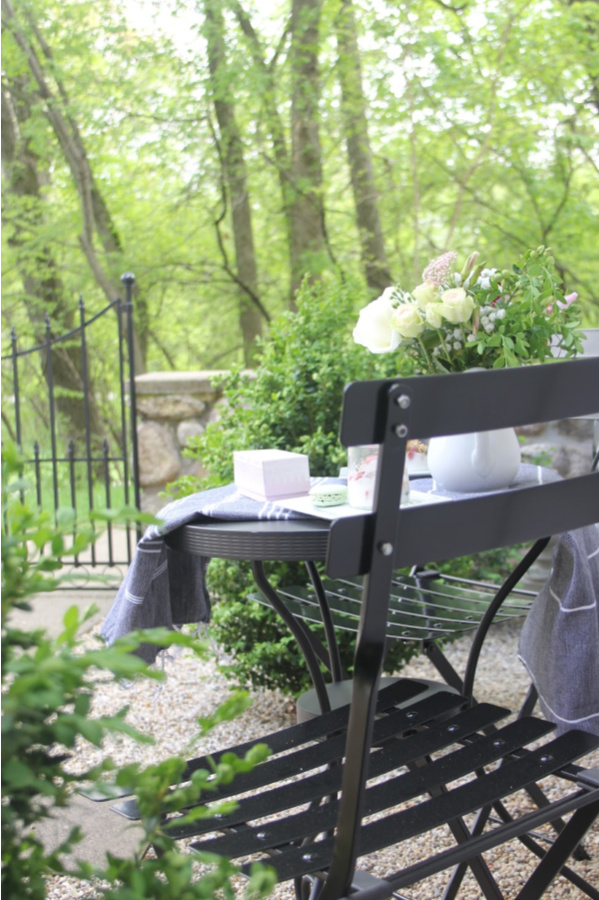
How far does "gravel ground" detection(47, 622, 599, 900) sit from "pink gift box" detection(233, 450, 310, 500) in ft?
2.32

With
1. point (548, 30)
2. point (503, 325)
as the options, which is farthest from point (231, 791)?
point (548, 30)

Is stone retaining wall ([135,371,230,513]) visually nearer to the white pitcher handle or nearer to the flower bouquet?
the flower bouquet

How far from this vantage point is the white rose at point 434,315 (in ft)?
5.94

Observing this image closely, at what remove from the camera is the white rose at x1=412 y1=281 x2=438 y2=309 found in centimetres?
184

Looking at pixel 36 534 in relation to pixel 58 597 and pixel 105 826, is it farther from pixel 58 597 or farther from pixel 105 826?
pixel 58 597

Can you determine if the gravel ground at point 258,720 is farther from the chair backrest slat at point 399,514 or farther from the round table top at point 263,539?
the chair backrest slat at point 399,514

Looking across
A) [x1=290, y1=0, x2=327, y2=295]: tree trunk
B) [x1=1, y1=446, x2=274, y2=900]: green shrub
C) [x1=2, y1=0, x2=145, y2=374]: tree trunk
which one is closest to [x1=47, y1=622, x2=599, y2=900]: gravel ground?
[x1=1, y1=446, x2=274, y2=900]: green shrub

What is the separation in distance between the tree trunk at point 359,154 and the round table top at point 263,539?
19.7ft

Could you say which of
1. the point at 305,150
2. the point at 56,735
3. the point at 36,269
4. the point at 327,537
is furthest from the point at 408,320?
the point at 36,269

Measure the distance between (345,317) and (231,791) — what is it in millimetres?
2017

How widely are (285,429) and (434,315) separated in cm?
123

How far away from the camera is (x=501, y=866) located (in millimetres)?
2137

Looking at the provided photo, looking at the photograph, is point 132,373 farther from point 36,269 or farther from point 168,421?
point 36,269

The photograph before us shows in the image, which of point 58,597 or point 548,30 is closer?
point 58,597
